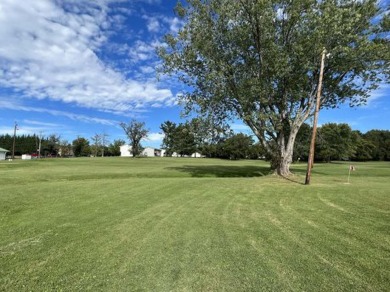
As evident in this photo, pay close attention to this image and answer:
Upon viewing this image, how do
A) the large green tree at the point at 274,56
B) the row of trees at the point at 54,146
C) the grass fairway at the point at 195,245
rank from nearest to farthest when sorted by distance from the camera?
1. the grass fairway at the point at 195,245
2. the large green tree at the point at 274,56
3. the row of trees at the point at 54,146

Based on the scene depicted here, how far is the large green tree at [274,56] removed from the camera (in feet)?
65.1

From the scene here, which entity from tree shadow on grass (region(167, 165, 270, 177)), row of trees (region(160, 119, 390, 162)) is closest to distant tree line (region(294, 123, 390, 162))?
row of trees (region(160, 119, 390, 162))

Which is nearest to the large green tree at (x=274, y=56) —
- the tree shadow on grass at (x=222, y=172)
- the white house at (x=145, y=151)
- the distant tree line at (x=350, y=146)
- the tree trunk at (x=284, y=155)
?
the tree trunk at (x=284, y=155)

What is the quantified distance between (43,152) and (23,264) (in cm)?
13284

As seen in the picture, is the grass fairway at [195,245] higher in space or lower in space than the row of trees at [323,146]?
lower

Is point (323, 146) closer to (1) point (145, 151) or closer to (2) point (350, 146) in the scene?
(2) point (350, 146)

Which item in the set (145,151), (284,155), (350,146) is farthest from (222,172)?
(145,151)

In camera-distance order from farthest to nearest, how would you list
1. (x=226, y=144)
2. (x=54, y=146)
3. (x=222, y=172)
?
(x=54, y=146)
(x=226, y=144)
(x=222, y=172)

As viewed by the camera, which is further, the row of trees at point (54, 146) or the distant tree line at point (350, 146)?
the row of trees at point (54, 146)

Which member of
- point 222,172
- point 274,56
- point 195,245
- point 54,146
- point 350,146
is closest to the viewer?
point 195,245

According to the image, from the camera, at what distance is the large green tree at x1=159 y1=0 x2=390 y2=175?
1983 cm

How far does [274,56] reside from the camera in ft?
66.8

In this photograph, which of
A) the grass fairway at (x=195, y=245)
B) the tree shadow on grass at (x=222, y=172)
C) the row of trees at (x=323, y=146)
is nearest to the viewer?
the grass fairway at (x=195, y=245)

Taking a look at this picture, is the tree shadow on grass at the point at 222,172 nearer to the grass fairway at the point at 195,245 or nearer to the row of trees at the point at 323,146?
the row of trees at the point at 323,146
